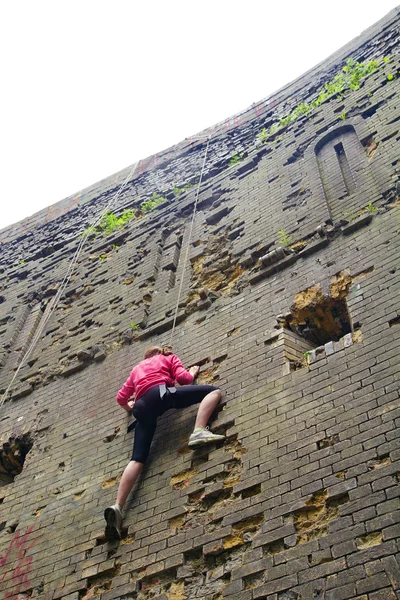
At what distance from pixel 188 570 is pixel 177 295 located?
11.1 ft

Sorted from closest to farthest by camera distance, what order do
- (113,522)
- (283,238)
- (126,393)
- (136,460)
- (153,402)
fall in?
(113,522)
(136,460)
(153,402)
(126,393)
(283,238)

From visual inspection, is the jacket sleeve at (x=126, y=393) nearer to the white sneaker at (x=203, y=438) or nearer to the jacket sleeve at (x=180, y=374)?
the jacket sleeve at (x=180, y=374)

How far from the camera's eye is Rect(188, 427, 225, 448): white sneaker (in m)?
3.97

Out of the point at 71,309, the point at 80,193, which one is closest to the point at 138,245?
the point at 71,309

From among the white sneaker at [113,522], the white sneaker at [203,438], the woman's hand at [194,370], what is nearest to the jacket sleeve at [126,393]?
the woman's hand at [194,370]

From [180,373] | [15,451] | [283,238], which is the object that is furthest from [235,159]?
[15,451]

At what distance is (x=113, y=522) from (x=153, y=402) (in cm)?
93

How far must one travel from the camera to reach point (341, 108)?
725 centimetres

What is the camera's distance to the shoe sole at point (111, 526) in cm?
389

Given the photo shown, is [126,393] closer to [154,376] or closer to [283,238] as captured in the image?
[154,376]

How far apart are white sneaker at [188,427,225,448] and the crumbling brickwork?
3.1 inches

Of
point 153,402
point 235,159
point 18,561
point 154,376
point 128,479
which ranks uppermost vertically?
point 235,159

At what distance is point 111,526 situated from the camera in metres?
3.90

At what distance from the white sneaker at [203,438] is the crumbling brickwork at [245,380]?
78mm
